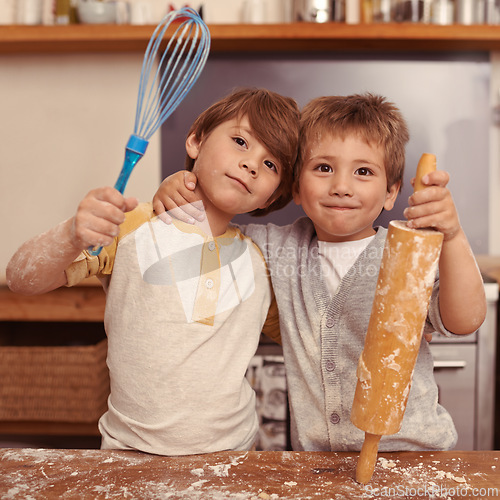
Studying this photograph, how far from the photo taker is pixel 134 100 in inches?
72.2

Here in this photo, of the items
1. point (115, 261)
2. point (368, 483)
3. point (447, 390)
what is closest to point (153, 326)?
point (115, 261)

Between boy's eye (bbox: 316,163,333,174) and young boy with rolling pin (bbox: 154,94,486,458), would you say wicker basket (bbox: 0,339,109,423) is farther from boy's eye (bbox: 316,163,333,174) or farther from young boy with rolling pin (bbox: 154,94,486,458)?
boy's eye (bbox: 316,163,333,174)

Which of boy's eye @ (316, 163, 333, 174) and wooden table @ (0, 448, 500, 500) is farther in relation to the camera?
boy's eye @ (316, 163, 333, 174)

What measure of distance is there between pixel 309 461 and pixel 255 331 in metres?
0.21

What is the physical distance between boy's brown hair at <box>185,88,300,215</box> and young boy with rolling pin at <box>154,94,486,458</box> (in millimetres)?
16

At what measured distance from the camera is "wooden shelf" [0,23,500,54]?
5.31ft

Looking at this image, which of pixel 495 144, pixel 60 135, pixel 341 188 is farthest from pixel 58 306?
pixel 495 144

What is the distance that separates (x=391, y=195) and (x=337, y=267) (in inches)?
4.9

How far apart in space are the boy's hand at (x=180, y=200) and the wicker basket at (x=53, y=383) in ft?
2.95

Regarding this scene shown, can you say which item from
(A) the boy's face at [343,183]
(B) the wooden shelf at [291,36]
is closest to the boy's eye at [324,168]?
(A) the boy's face at [343,183]

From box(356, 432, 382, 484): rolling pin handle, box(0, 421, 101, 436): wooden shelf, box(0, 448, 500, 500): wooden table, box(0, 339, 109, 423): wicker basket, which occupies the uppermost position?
box(356, 432, 382, 484): rolling pin handle

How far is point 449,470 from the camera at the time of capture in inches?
21.4

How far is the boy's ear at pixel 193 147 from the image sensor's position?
0.68 m

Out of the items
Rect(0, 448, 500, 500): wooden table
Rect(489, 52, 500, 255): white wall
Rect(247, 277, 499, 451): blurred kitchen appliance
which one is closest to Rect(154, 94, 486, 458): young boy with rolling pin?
Rect(0, 448, 500, 500): wooden table
